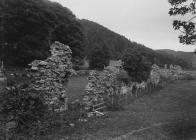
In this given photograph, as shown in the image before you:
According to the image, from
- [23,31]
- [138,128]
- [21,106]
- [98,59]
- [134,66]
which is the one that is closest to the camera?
[21,106]

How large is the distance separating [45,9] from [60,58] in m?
31.3

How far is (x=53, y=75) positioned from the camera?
21000 millimetres

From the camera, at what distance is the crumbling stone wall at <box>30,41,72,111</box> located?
20.6 meters

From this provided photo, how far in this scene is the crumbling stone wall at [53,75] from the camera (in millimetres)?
20641

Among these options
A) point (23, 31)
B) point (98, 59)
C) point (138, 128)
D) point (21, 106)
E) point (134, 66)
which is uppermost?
point (23, 31)

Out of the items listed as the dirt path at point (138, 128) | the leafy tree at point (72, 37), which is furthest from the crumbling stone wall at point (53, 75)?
the leafy tree at point (72, 37)

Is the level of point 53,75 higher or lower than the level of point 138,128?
higher

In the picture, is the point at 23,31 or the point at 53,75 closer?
the point at 53,75

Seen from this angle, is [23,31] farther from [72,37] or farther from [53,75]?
[53,75]

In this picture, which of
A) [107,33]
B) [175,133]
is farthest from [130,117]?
[107,33]

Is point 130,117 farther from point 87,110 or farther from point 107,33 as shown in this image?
point 107,33

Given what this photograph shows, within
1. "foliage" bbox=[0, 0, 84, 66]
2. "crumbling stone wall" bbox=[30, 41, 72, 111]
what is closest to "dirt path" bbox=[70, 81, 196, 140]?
"crumbling stone wall" bbox=[30, 41, 72, 111]

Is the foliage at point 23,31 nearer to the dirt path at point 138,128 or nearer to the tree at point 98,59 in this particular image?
the tree at point 98,59

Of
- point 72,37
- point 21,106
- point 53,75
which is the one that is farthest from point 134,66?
point 21,106
